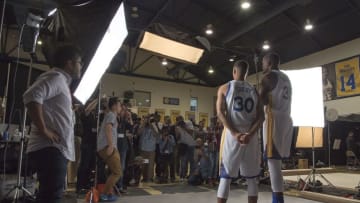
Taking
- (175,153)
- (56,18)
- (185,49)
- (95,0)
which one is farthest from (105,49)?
(175,153)

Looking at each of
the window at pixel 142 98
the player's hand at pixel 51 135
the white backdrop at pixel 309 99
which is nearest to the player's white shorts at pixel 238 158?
the player's hand at pixel 51 135

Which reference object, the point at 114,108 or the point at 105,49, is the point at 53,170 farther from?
the point at 114,108

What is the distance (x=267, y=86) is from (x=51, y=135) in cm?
183

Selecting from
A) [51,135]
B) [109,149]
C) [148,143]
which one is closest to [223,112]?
[51,135]

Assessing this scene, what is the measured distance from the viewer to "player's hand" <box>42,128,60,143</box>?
1.56 meters

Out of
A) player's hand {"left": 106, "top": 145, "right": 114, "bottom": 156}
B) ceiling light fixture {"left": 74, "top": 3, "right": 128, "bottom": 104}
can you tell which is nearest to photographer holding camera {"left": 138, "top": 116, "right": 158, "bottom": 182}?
player's hand {"left": 106, "top": 145, "right": 114, "bottom": 156}

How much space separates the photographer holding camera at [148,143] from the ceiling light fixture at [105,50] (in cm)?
354

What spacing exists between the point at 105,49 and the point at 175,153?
456 centimetres

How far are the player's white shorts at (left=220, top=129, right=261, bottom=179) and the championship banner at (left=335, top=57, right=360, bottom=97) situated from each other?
8.27 m

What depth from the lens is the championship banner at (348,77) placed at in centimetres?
905

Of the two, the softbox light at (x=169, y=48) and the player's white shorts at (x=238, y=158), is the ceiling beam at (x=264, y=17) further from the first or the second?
the player's white shorts at (x=238, y=158)

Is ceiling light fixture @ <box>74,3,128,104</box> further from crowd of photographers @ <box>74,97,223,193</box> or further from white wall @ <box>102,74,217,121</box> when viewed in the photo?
white wall @ <box>102,74,217,121</box>

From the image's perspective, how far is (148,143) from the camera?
233 inches

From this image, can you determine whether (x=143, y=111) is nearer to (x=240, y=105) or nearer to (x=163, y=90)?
(x=163, y=90)
